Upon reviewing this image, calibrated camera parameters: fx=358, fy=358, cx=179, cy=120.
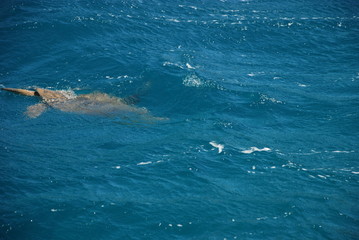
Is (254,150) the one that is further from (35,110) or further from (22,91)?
(22,91)

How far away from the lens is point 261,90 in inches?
896

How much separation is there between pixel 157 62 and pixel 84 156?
36.4 ft

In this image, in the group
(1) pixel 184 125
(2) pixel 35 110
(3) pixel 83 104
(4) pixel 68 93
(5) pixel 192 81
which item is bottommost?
(2) pixel 35 110

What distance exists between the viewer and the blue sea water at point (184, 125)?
13.1 meters

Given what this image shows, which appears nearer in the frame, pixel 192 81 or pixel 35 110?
pixel 35 110

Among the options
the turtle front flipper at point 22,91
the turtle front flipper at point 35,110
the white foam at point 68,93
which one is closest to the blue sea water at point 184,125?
the turtle front flipper at point 22,91

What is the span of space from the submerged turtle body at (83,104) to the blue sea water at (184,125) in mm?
587

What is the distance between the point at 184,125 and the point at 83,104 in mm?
6281

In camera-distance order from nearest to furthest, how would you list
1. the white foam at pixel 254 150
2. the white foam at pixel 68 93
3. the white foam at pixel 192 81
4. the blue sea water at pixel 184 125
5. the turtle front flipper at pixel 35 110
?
the blue sea water at pixel 184 125
the white foam at pixel 254 150
the turtle front flipper at pixel 35 110
the white foam at pixel 68 93
the white foam at pixel 192 81

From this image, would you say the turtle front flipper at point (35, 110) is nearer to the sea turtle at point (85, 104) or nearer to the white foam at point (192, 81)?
the sea turtle at point (85, 104)

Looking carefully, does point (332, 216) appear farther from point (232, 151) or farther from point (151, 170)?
point (151, 170)

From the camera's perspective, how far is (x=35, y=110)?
790 inches

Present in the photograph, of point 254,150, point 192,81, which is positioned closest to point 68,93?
point 192,81

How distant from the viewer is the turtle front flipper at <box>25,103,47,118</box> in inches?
775
